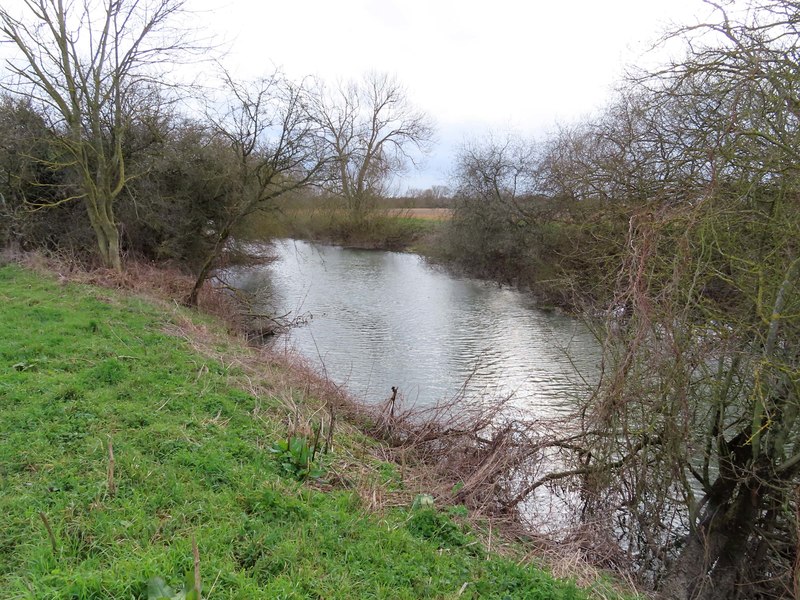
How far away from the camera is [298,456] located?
166 inches

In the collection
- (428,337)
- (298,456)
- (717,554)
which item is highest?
(298,456)

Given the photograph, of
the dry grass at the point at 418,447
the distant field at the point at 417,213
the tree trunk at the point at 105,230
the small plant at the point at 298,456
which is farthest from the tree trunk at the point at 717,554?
the distant field at the point at 417,213

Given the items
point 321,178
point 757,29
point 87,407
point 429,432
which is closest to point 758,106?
point 757,29

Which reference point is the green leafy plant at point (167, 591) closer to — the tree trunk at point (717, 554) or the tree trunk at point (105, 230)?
the tree trunk at point (717, 554)

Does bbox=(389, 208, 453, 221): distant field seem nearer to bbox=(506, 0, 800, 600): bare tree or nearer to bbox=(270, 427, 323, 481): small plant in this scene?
bbox=(506, 0, 800, 600): bare tree

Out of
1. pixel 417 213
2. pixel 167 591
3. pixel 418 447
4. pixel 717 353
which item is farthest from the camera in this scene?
pixel 417 213

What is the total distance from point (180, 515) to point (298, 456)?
1227 mm

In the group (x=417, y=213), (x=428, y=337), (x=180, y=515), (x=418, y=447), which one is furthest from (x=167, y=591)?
(x=417, y=213)

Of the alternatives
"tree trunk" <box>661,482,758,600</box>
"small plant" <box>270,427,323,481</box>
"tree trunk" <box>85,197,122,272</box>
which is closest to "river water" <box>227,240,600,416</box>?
"tree trunk" <box>661,482,758,600</box>

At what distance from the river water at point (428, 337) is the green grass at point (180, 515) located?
9.89ft

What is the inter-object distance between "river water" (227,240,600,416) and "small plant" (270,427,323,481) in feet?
9.65

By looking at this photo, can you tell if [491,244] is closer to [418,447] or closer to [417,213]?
[417,213]

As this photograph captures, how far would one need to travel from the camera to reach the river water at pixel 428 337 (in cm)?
A: 944

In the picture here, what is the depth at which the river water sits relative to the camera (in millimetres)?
9445
